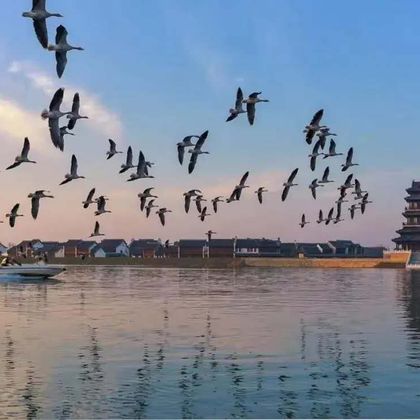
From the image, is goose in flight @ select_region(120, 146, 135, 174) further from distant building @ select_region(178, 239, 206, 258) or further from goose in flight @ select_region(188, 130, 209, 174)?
distant building @ select_region(178, 239, 206, 258)

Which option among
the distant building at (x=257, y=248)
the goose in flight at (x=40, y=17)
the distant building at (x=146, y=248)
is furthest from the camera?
the distant building at (x=146, y=248)

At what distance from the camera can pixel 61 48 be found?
22219 millimetres

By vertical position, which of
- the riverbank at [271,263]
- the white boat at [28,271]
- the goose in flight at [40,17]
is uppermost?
the goose in flight at [40,17]

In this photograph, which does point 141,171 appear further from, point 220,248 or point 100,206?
point 220,248

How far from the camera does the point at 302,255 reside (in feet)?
535

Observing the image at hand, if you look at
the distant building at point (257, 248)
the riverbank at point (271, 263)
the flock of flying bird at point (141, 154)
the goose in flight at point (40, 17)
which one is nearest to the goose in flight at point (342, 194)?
the flock of flying bird at point (141, 154)

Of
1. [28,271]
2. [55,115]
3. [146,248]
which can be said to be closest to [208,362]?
[55,115]

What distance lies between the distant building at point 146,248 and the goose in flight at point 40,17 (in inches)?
5986

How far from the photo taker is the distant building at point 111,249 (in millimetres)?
179375

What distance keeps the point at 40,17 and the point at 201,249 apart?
143 metres

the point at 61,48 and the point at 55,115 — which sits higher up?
the point at 61,48

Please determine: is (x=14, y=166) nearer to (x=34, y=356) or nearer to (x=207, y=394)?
(x=34, y=356)

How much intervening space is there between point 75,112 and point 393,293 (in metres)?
33.7

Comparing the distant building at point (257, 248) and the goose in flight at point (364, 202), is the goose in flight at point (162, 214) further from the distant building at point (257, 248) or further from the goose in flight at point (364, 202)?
the distant building at point (257, 248)
